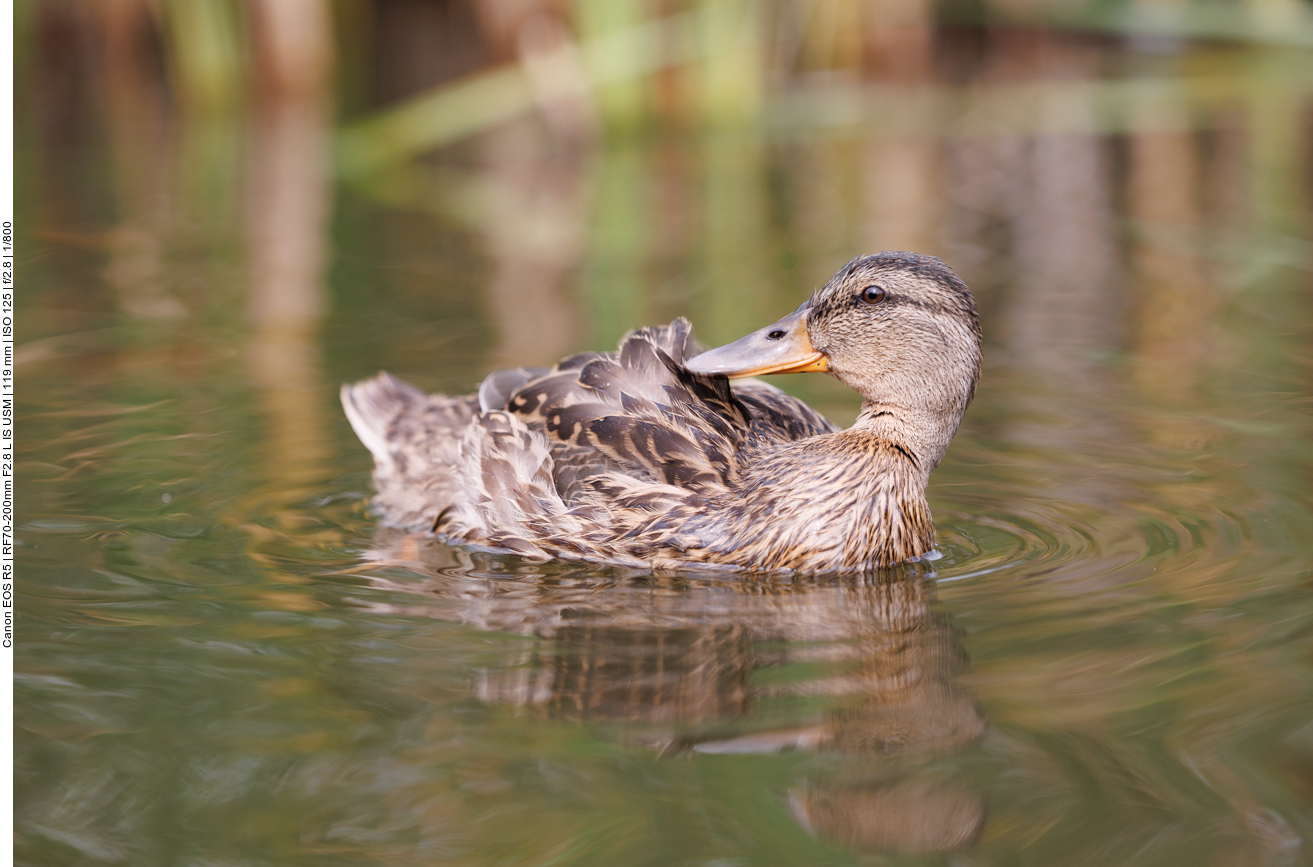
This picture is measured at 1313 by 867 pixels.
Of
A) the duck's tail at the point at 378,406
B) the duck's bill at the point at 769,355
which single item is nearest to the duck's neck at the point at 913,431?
the duck's bill at the point at 769,355

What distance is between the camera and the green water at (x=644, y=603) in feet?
10.6

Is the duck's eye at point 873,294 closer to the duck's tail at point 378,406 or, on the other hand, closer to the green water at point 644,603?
the green water at point 644,603

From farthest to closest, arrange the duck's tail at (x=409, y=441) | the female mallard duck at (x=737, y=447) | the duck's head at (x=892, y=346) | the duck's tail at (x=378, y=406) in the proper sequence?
1. the duck's tail at (x=378, y=406)
2. the duck's tail at (x=409, y=441)
3. the duck's head at (x=892, y=346)
4. the female mallard duck at (x=737, y=447)

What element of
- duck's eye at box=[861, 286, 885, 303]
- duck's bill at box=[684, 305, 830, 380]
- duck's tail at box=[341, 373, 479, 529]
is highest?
duck's eye at box=[861, 286, 885, 303]

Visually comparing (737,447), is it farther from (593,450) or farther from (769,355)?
(593,450)

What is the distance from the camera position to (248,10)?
45.3ft

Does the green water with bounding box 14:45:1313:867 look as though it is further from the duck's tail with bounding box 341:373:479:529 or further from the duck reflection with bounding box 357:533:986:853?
the duck's tail with bounding box 341:373:479:529

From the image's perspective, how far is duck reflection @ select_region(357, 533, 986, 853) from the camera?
10.8 feet

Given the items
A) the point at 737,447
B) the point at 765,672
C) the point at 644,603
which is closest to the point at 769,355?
the point at 737,447

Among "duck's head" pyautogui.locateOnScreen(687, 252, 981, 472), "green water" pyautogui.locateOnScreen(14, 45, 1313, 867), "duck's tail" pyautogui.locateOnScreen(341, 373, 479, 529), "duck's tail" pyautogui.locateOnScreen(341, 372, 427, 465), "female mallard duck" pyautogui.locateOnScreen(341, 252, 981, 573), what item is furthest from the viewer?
"duck's tail" pyautogui.locateOnScreen(341, 372, 427, 465)

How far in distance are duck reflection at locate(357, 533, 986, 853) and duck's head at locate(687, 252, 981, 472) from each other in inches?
22.4

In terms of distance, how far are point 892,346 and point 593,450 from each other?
1023mm

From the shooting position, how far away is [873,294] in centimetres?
508

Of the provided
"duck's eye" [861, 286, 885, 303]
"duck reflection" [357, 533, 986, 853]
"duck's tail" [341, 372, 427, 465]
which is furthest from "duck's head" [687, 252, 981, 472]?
"duck's tail" [341, 372, 427, 465]
